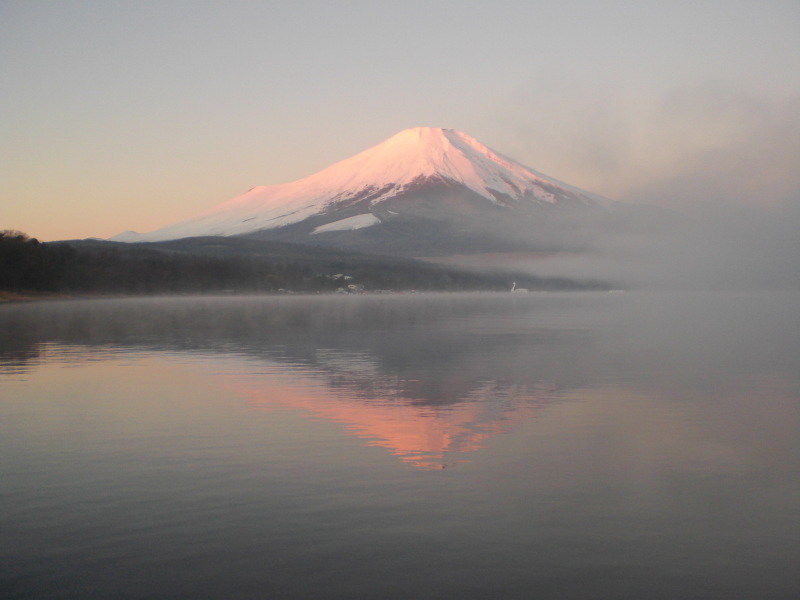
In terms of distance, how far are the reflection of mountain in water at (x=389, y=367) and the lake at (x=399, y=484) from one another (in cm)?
21

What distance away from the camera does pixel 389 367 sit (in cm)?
3525

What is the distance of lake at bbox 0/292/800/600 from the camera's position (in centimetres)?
1101

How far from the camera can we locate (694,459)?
17469 millimetres

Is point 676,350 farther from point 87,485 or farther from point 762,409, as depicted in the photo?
point 87,485

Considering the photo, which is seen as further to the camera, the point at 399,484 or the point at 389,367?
the point at 389,367

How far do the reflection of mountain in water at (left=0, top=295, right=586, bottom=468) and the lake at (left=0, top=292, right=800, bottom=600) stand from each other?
0.68 feet

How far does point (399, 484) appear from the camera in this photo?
601 inches

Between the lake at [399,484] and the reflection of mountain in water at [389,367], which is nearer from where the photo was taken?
the lake at [399,484]

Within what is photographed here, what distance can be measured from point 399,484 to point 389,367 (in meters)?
20.0

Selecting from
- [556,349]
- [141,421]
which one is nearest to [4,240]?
[556,349]

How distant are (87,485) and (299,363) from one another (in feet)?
70.2

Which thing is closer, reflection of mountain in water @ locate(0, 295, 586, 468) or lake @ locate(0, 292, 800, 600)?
lake @ locate(0, 292, 800, 600)

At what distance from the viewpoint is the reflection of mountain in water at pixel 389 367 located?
2145cm

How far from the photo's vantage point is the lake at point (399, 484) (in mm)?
11008
